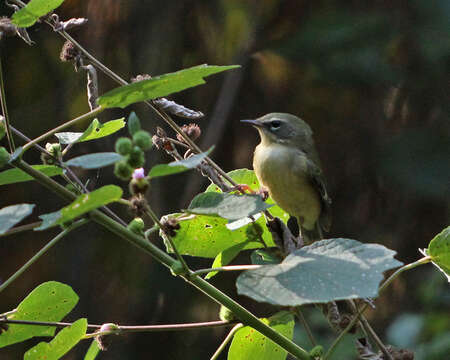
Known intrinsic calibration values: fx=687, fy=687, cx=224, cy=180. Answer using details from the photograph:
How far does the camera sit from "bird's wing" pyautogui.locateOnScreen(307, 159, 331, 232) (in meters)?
2.30

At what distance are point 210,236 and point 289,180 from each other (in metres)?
1.09

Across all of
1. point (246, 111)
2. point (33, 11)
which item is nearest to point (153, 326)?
point (33, 11)

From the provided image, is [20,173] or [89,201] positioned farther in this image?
[20,173]

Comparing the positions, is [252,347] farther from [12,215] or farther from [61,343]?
[12,215]

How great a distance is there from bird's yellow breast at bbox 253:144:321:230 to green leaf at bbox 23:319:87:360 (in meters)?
1.19

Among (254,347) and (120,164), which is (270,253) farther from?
(120,164)

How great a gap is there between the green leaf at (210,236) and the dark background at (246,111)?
2.42 metres

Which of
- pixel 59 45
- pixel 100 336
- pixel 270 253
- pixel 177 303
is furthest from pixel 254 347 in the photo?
pixel 59 45

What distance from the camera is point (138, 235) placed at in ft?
3.08

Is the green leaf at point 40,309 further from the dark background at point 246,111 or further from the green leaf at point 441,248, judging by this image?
the dark background at point 246,111

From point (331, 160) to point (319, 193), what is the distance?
6.08ft

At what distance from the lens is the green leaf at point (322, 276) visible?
827 millimetres

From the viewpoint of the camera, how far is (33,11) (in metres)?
0.97

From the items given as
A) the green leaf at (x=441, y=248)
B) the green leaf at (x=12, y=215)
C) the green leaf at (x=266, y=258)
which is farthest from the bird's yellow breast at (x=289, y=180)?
the green leaf at (x=12, y=215)
